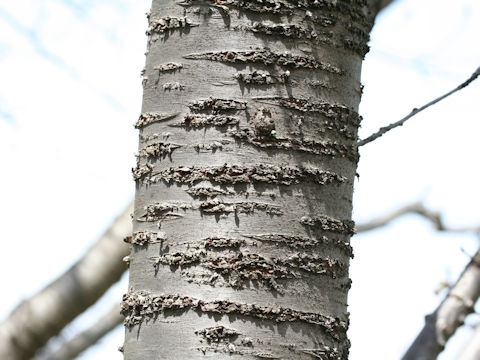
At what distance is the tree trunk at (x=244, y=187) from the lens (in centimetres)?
96

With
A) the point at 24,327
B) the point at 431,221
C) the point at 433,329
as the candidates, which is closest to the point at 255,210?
the point at 433,329

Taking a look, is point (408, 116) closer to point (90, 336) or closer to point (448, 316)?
point (448, 316)

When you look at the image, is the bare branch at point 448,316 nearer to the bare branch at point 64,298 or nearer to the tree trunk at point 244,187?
the tree trunk at point 244,187

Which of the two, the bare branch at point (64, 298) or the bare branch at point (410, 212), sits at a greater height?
the bare branch at point (410, 212)

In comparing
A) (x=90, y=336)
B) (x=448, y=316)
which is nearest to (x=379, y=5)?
(x=448, y=316)

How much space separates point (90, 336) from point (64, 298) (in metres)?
0.61

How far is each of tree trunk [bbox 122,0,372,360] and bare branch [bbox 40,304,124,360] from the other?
6.61 feet

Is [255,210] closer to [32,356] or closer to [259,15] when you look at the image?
[259,15]

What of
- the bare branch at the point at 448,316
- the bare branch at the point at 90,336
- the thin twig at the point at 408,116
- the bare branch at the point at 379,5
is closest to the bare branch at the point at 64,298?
the bare branch at the point at 90,336

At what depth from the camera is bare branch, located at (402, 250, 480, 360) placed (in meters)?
1.87

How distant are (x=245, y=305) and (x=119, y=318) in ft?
6.95

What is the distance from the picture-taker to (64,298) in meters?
2.42

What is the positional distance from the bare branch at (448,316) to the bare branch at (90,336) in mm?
1401

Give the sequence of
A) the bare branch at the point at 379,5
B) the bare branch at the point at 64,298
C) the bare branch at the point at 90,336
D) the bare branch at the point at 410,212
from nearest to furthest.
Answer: the bare branch at the point at 64,298 → the bare branch at the point at 379,5 → the bare branch at the point at 90,336 → the bare branch at the point at 410,212
